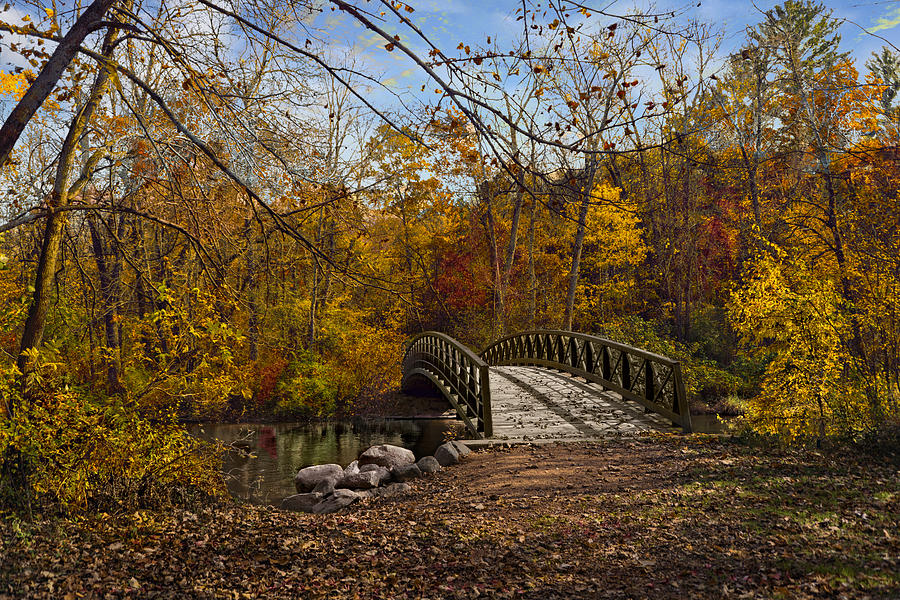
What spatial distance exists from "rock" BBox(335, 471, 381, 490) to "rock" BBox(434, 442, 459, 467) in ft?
5.97

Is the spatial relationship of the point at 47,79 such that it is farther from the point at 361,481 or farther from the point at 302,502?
the point at 361,481

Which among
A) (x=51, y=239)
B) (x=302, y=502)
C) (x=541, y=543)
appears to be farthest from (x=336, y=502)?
(x=51, y=239)

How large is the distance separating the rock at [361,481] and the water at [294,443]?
1269mm

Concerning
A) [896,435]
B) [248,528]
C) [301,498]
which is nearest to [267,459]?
[301,498]

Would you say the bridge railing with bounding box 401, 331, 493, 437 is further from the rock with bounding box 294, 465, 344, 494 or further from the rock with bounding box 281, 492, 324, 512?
the rock with bounding box 281, 492, 324, 512

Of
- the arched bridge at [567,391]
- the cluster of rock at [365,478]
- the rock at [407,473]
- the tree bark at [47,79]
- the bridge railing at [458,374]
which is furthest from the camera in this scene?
the bridge railing at [458,374]

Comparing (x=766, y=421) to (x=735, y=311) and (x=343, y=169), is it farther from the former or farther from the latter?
(x=343, y=169)

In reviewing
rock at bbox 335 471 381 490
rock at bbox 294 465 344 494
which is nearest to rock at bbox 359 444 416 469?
rock at bbox 294 465 344 494

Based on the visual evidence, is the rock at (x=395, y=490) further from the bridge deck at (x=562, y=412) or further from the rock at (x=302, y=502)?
the bridge deck at (x=562, y=412)

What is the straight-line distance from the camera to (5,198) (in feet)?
28.2

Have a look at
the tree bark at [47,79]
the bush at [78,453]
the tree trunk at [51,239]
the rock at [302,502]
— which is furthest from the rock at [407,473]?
the tree bark at [47,79]

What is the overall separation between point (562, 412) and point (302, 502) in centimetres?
528

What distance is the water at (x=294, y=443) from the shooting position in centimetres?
1359

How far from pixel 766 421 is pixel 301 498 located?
8633 mm
